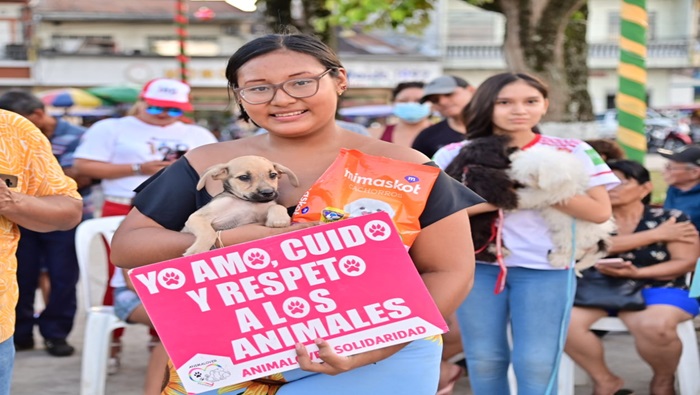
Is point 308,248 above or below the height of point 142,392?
above

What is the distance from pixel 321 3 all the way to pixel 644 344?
24.1 feet

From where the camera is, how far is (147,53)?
39719 mm

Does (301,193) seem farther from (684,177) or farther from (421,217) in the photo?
(684,177)

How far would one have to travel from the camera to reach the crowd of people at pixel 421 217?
2.29 metres

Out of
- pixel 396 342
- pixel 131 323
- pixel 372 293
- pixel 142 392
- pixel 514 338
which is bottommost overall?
pixel 142 392

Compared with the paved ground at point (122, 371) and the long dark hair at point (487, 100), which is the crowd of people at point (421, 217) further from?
the paved ground at point (122, 371)

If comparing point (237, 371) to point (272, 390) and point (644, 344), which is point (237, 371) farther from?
point (644, 344)

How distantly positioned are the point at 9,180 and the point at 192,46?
38556 millimetres

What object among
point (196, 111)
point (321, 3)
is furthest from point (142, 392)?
point (196, 111)

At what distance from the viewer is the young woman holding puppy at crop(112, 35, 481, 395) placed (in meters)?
2.22

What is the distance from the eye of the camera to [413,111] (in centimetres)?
757

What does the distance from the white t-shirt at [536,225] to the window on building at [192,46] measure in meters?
37.3

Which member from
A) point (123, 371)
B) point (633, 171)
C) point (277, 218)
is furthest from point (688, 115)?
point (277, 218)

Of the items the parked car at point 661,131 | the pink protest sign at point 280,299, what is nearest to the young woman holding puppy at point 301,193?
the pink protest sign at point 280,299
